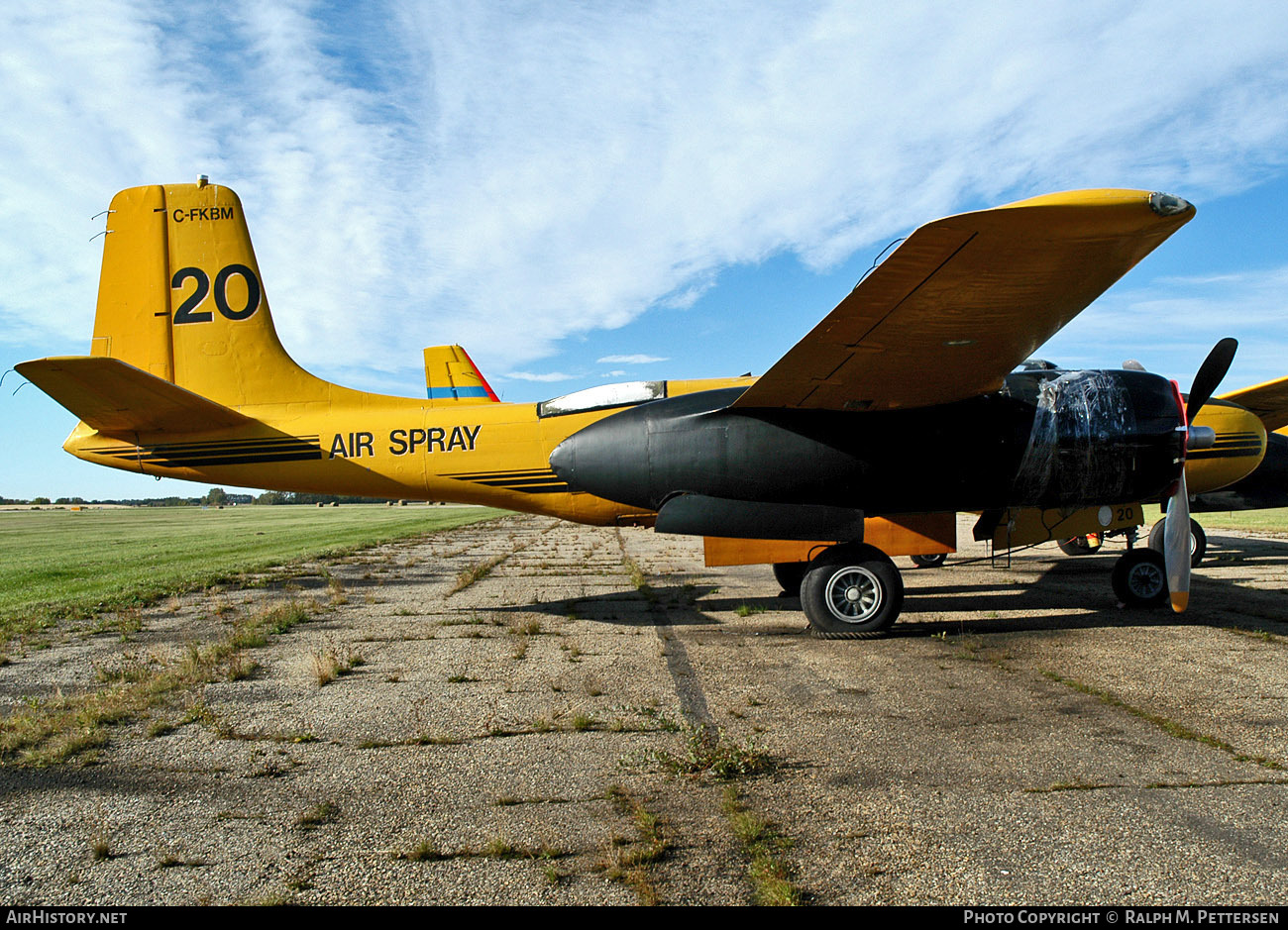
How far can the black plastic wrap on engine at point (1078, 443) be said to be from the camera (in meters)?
8.43

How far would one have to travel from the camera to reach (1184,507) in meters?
8.40

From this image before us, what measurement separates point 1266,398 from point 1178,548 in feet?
23.2

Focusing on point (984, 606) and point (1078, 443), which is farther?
point (984, 606)

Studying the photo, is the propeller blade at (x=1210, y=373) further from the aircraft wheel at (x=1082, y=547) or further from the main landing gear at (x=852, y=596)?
the aircraft wheel at (x=1082, y=547)

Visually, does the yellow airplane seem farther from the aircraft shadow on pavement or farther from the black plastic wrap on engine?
the aircraft shadow on pavement

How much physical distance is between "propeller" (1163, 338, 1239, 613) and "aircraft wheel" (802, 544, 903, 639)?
2.92 meters

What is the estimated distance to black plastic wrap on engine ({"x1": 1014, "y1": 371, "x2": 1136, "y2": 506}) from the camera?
843 cm

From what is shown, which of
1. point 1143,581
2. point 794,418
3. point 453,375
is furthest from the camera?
point 453,375

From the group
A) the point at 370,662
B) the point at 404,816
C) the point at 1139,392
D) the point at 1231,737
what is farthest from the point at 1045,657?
the point at 370,662

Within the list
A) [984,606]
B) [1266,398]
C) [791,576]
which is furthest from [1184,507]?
[1266,398]

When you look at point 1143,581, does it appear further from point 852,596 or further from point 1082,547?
point 1082,547

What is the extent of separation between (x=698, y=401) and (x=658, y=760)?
4.97 m

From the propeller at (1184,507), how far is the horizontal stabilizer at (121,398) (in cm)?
1142

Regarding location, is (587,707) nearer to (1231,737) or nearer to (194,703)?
(194,703)
